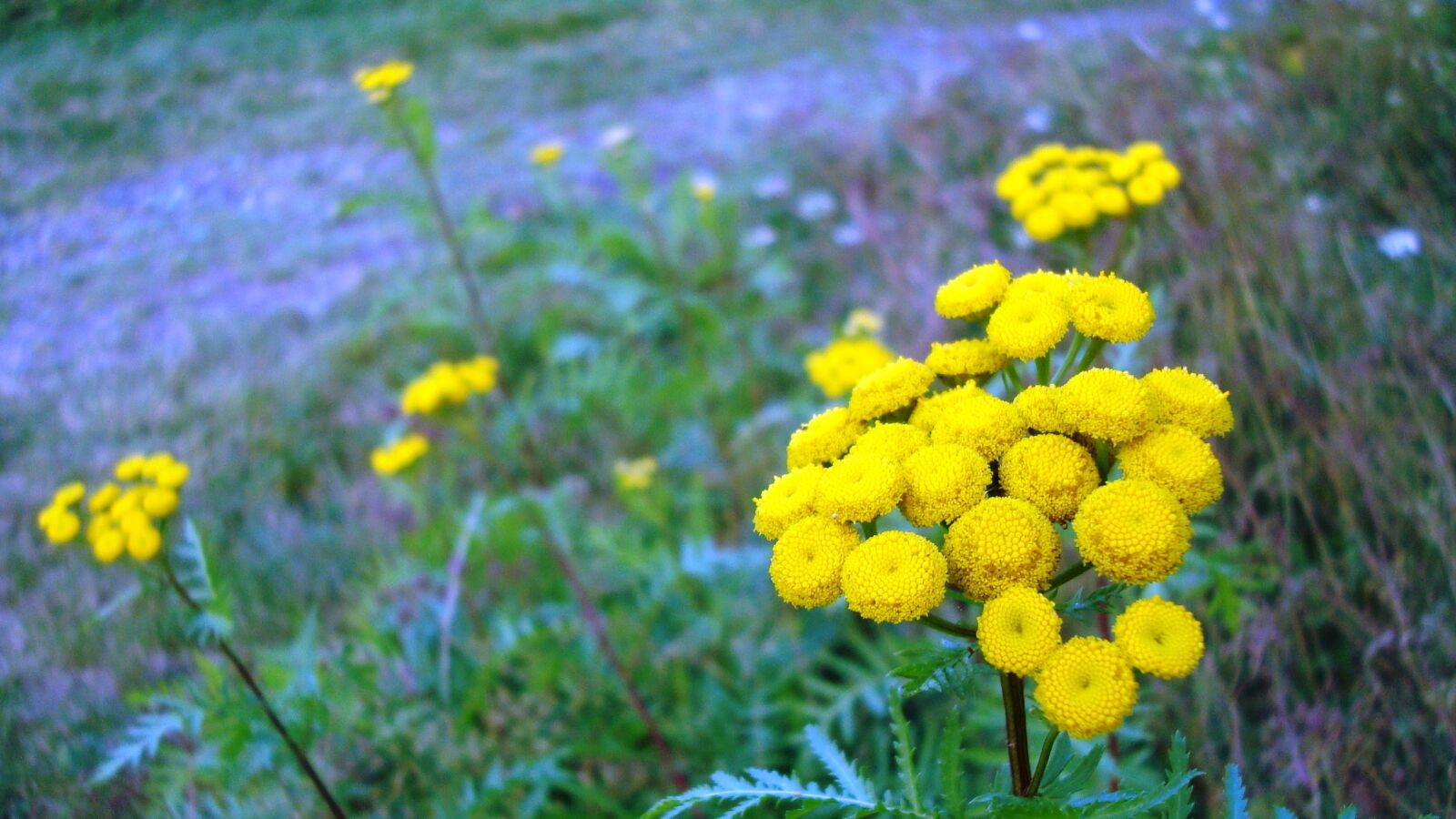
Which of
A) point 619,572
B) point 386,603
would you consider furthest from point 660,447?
point 386,603

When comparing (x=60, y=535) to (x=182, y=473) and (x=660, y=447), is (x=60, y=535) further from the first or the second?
(x=660, y=447)

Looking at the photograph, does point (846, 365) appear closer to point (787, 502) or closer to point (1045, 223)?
point (1045, 223)

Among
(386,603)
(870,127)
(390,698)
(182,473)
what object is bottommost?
(386,603)

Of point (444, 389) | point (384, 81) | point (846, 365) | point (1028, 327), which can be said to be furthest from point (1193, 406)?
point (384, 81)

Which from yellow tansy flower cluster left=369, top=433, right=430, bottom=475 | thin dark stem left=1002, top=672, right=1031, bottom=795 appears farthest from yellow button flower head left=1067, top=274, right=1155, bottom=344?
yellow tansy flower cluster left=369, top=433, right=430, bottom=475

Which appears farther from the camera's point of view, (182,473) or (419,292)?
(419,292)

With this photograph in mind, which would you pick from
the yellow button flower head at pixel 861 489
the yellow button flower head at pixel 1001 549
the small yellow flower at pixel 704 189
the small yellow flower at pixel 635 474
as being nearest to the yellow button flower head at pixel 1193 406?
the yellow button flower head at pixel 1001 549

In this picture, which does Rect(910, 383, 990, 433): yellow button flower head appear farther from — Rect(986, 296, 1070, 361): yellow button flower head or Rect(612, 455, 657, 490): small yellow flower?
Rect(612, 455, 657, 490): small yellow flower

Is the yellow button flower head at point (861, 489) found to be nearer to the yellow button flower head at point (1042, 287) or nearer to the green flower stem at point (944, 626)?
the green flower stem at point (944, 626)
